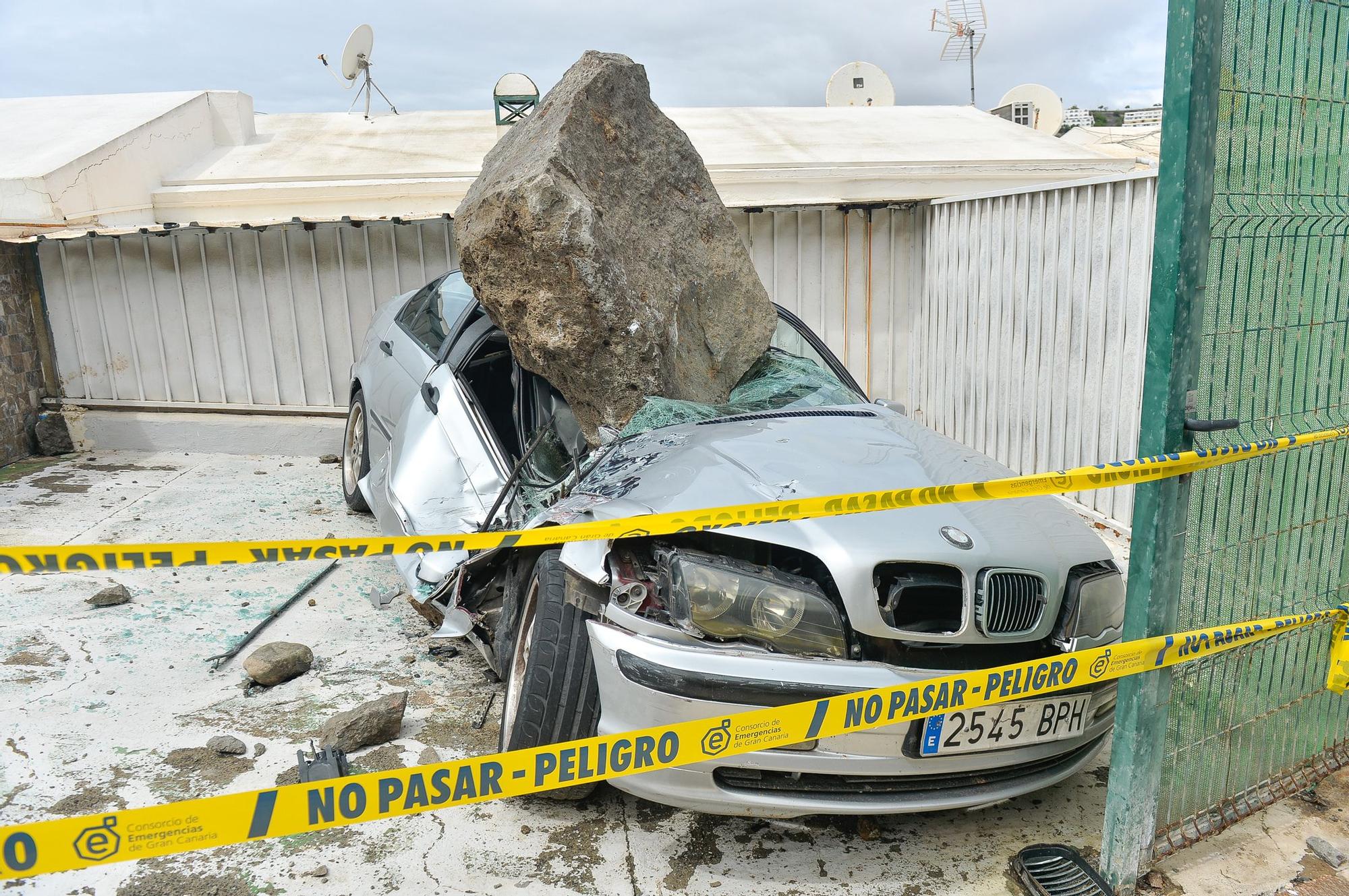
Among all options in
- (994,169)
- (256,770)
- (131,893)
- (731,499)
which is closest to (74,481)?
(256,770)

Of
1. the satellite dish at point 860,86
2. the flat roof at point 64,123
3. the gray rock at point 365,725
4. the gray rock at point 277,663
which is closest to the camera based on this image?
the gray rock at point 365,725

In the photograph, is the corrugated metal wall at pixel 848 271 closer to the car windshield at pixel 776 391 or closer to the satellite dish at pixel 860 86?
the car windshield at pixel 776 391

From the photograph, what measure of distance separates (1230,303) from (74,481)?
6929 mm

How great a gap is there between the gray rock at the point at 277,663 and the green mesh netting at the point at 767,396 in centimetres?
151

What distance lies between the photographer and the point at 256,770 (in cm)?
286

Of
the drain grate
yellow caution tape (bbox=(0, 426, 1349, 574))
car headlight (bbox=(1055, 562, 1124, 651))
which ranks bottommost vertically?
the drain grate

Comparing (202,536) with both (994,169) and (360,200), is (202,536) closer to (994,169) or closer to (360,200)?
(360,200)

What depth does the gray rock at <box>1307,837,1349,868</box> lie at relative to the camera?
2469mm

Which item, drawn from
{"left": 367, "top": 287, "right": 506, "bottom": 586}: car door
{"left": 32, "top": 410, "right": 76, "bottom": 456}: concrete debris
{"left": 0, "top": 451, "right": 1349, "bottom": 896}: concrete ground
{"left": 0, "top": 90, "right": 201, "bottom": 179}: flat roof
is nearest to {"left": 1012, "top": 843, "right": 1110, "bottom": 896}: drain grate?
{"left": 0, "top": 451, "right": 1349, "bottom": 896}: concrete ground

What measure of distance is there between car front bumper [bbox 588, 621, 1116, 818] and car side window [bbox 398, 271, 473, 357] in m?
2.39

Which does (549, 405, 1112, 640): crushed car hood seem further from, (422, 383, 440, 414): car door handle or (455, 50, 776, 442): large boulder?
(422, 383, 440, 414): car door handle

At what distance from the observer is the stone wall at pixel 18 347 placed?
270 inches

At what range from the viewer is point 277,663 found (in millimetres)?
3461

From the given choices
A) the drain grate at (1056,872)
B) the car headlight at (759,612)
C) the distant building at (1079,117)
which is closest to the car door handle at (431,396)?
the car headlight at (759,612)
